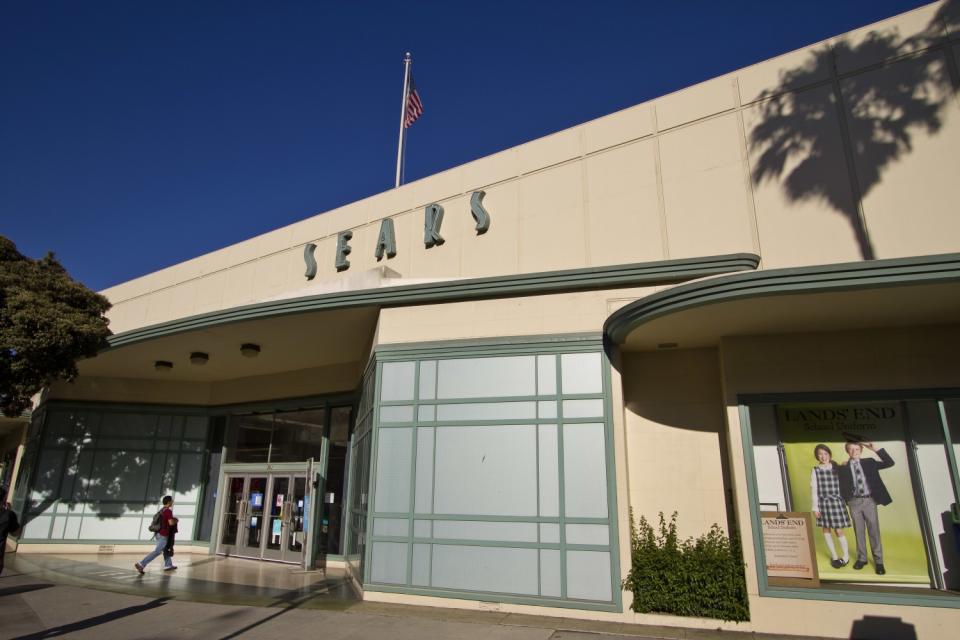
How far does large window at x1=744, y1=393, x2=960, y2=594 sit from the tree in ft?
44.0

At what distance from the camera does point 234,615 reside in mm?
9016

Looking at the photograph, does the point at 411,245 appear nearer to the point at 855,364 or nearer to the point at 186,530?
the point at 855,364

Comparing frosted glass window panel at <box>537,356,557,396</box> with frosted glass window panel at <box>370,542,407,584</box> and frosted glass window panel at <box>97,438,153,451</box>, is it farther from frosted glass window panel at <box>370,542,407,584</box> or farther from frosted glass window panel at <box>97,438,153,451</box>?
frosted glass window panel at <box>97,438,153,451</box>

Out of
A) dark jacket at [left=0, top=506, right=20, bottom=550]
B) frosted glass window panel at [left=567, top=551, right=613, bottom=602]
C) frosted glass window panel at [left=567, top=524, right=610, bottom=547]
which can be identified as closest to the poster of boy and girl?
frosted glass window panel at [left=567, top=524, right=610, bottom=547]

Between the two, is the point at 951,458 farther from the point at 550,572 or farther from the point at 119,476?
the point at 119,476

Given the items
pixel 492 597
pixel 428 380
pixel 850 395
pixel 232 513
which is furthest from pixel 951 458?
pixel 232 513

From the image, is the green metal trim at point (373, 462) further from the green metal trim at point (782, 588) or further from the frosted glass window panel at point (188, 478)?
the frosted glass window panel at point (188, 478)

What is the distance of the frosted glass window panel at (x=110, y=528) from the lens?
1711 centimetres

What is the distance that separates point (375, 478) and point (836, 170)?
888cm

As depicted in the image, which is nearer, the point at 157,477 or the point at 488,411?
the point at 488,411

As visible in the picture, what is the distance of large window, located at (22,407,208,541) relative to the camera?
1711 centimetres

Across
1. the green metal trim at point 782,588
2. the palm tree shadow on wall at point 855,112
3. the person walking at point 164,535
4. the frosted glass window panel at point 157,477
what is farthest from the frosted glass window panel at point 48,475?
the palm tree shadow on wall at point 855,112

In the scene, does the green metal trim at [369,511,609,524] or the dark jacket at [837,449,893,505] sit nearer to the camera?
the dark jacket at [837,449,893,505]

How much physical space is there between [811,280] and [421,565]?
6.92m
